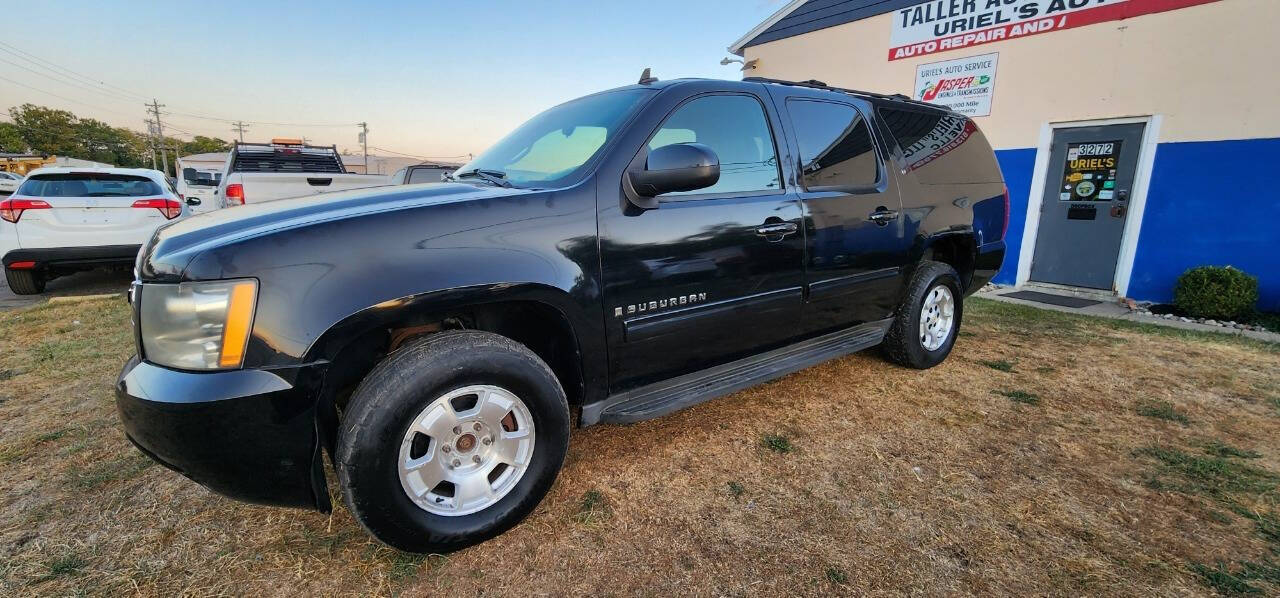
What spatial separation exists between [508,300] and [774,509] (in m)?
1.35

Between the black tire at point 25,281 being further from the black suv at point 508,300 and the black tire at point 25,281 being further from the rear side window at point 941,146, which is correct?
the rear side window at point 941,146

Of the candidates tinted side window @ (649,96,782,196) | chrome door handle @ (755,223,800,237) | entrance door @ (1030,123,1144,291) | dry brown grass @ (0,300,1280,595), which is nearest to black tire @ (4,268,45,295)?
dry brown grass @ (0,300,1280,595)

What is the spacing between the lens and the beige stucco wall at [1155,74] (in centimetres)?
555

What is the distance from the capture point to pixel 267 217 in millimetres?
1871

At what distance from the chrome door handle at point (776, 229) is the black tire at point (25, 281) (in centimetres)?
806

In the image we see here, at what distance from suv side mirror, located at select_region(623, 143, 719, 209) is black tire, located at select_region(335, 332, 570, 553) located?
0.81m

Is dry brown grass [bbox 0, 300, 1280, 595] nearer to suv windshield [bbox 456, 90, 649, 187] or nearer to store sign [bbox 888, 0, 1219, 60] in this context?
suv windshield [bbox 456, 90, 649, 187]

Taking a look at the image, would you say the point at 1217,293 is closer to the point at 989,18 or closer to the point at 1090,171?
the point at 1090,171

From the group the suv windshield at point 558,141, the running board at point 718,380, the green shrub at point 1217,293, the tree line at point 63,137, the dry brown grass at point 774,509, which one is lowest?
the dry brown grass at point 774,509

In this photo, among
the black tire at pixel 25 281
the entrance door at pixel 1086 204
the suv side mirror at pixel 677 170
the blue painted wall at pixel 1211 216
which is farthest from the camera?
the entrance door at pixel 1086 204

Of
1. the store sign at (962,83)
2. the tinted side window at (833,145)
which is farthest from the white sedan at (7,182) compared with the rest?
the store sign at (962,83)

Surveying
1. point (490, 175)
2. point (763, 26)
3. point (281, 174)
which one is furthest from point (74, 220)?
point (763, 26)

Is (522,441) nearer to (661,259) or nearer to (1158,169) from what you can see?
(661,259)

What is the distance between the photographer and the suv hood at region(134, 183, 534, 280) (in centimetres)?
167
